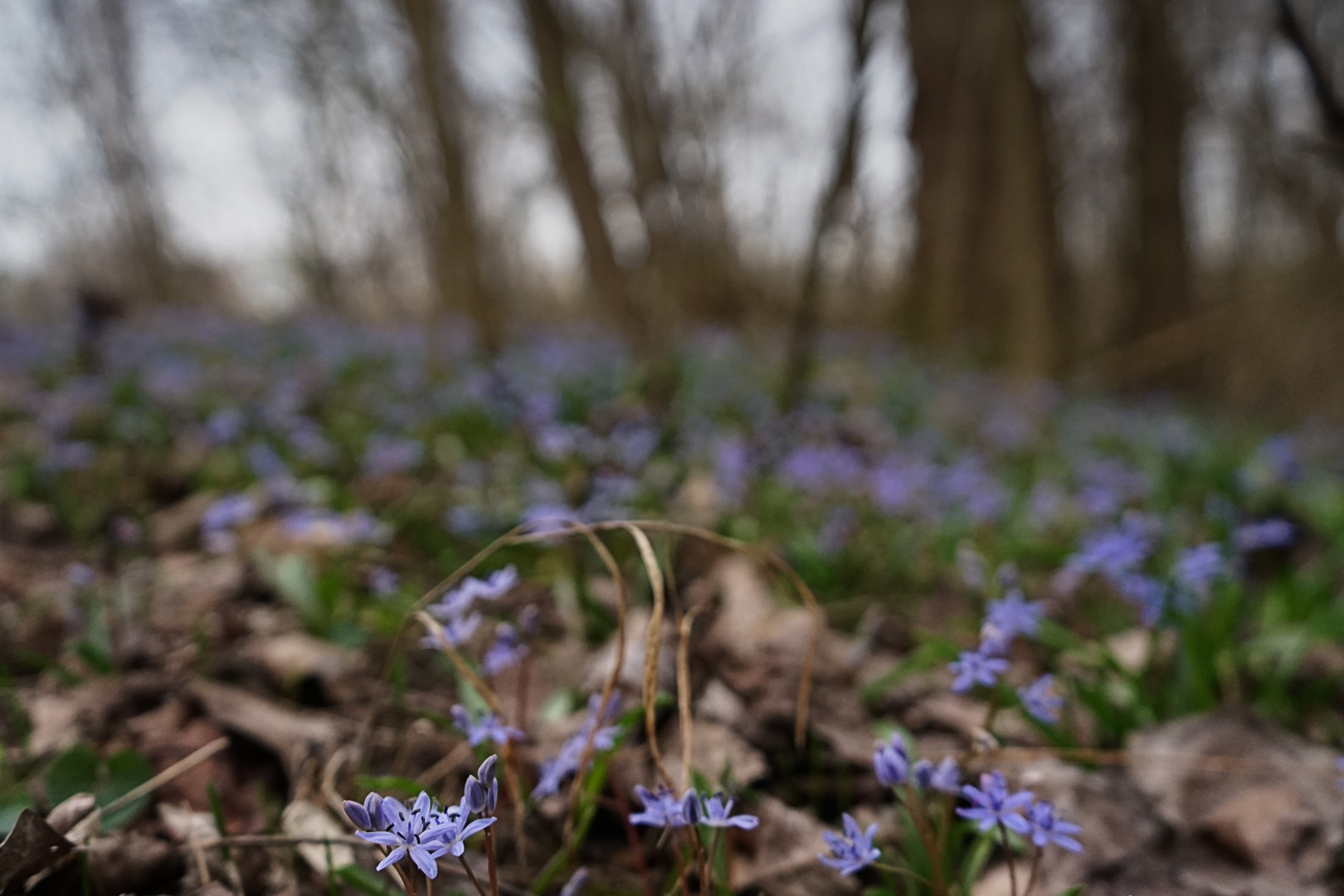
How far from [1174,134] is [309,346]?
10572 mm

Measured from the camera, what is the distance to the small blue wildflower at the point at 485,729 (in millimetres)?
1103

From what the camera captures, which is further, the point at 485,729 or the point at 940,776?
the point at 485,729

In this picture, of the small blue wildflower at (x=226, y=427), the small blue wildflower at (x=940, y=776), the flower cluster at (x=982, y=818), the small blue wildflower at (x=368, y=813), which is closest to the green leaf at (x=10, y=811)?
the small blue wildflower at (x=368, y=813)

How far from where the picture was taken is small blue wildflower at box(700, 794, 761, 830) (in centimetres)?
87

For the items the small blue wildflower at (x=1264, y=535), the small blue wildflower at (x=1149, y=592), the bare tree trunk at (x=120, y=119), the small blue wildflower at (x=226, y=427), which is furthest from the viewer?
the bare tree trunk at (x=120, y=119)

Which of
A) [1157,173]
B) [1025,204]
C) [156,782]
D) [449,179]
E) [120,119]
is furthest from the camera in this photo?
[120,119]

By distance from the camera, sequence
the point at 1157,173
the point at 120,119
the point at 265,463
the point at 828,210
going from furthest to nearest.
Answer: the point at 120,119
the point at 1157,173
the point at 828,210
the point at 265,463

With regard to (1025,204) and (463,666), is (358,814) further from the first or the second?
(1025,204)

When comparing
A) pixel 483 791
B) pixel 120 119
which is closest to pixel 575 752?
pixel 483 791

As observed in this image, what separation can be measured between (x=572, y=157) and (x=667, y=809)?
8717 mm

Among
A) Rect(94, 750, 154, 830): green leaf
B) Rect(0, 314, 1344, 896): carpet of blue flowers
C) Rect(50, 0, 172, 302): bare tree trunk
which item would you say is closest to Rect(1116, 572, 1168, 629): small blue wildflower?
Rect(0, 314, 1344, 896): carpet of blue flowers

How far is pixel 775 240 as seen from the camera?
1256 centimetres

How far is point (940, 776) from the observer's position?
102 cm

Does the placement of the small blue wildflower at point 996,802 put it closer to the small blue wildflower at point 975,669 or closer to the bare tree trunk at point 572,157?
the small blue wildflower at point 975,669
